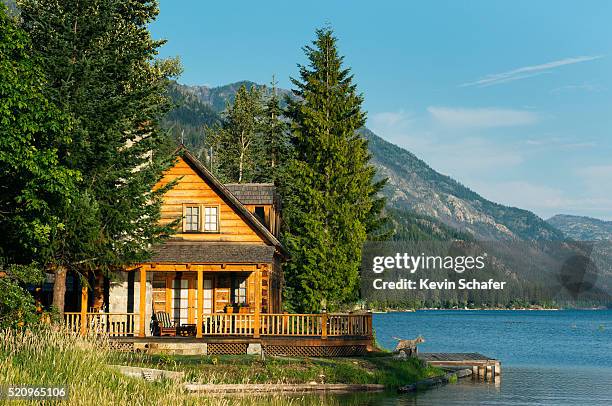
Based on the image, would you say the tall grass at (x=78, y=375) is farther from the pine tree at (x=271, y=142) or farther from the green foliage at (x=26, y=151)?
the pine tree at (x=271, y=142)

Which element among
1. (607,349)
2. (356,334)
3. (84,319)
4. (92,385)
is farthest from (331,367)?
(607,349)

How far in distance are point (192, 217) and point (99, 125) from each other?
9.30 metres

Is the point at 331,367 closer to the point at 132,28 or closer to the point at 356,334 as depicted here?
the point at 356,334

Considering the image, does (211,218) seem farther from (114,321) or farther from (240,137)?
(240,137)

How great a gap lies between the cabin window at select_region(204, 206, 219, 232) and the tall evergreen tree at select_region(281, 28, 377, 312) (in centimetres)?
792

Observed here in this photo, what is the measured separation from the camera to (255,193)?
42062mm

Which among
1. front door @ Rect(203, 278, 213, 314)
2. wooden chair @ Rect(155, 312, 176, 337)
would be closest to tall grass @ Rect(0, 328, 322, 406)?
wooden chair @ Rect(155, 312, 176, 337)

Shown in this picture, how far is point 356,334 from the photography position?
36750 mm

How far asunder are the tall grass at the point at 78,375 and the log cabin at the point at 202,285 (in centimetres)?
1429

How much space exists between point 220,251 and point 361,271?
57.9ft

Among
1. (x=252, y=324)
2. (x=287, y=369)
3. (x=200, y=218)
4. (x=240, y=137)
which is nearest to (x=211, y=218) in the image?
(x=200, y=218)

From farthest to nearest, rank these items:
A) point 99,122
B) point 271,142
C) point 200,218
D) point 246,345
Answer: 1. point 271,142
2. point 200,218
3. point 246,345
4. point 99,122

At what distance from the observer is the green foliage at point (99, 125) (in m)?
29.0

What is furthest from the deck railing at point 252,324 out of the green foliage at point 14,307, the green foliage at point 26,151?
the green foliage at point 14,307
